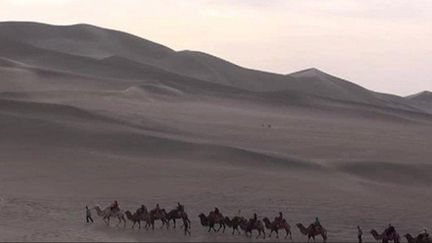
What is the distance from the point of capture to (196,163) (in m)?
25.3

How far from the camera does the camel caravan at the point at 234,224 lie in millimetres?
15547

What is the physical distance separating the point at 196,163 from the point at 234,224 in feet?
30.3

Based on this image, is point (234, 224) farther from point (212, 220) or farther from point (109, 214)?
point (109, 214)

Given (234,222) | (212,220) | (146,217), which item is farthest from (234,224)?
(146,217)

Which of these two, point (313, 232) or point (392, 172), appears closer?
point (313, 232)

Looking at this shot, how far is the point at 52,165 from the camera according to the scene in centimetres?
2427

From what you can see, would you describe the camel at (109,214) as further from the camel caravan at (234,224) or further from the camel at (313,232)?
the camel at (313,232)

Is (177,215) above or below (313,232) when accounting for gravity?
above

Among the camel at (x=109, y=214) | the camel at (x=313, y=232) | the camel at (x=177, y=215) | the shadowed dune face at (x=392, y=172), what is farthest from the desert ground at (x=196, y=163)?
the camel at (x=313, y=232)

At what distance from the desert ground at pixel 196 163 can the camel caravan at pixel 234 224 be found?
0.80ft

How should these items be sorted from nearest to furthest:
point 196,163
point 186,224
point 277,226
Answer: point 277,226 → point 186,224 → point 196,163

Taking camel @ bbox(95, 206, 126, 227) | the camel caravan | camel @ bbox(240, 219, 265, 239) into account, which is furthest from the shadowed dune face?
camel @ bbox(95, 206, 126, 227)

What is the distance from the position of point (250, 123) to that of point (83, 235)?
25.5 metres

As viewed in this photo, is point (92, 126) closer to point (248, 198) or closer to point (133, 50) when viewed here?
point (248, 198)
